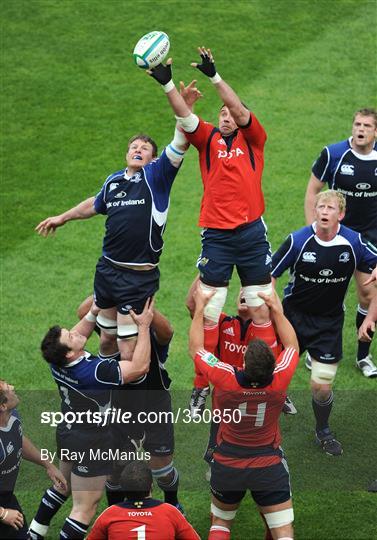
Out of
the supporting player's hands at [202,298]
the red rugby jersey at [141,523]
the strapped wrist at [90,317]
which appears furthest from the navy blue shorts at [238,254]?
the red rugby jersey at [141,523]

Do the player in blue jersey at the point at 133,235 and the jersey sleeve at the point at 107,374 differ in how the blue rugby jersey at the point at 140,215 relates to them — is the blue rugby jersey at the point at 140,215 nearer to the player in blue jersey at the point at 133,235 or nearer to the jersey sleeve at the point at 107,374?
the player in blue jersey at the point at 133,235

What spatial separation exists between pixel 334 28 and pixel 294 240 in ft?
27.5

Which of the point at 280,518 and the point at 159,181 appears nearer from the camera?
the point at 280,518

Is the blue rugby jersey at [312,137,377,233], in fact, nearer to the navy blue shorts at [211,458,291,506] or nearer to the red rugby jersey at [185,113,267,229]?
the red rugby jersey at [185,113,267,229]

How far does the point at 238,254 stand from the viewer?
26.6 ft

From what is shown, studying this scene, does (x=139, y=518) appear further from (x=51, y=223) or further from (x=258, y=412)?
(x=51, y=223)

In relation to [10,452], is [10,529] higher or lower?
lower

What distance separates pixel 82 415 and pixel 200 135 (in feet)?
7.37

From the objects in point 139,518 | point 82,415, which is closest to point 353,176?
point 82,415

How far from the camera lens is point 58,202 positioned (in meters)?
13.1

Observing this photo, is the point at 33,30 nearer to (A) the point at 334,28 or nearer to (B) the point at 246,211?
(A) the point at 334,28

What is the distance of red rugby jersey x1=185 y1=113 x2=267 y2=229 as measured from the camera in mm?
7965

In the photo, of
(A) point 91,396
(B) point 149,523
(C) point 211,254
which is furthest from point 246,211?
(B) point 149,523

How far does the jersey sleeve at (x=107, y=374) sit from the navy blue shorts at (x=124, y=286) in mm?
620
